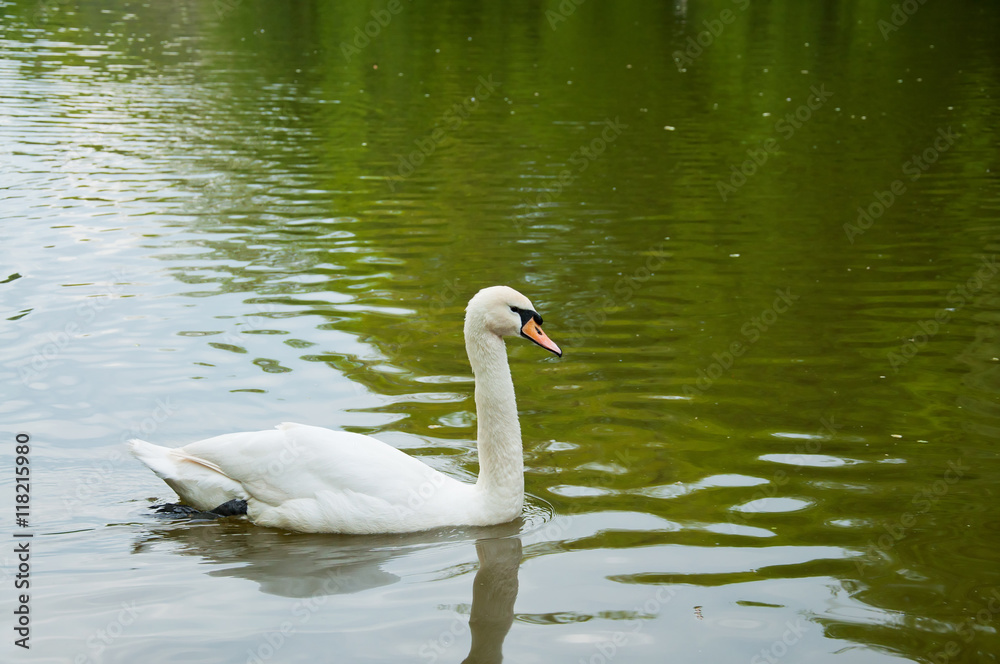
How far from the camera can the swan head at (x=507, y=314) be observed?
649 cm

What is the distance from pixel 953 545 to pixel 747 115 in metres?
18.3

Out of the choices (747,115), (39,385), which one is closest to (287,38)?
(747,115)

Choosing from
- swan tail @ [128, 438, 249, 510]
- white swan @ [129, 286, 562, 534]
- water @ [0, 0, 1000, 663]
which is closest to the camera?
water @ [0, 0, 1000, 663]

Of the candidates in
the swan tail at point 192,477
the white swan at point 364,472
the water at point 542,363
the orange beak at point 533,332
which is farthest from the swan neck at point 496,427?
the swan tail at point 192,477

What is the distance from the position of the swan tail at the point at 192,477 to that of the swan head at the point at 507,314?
5.54 ft

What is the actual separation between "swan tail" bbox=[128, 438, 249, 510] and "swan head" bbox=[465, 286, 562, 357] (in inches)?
66.5

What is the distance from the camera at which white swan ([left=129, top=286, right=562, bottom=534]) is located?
6234 mm

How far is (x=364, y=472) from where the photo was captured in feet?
20.5

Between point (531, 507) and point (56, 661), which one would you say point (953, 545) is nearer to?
point (531, 507)

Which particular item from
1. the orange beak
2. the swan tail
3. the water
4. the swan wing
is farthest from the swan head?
the swan tail

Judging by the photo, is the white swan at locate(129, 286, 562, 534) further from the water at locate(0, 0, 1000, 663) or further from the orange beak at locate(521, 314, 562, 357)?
the water at locate(0, 0, 1000, 663)

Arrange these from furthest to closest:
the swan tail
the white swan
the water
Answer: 1. the swan tail
2. the white swan
3. the water

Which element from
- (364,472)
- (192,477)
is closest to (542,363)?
(364,472)

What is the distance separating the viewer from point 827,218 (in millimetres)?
14500
